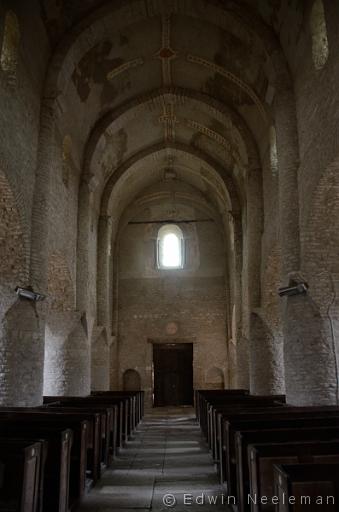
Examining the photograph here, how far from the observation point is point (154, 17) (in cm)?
1532

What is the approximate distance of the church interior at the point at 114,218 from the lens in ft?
20.5

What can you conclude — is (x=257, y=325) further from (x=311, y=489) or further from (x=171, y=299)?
(x=311, y=489)

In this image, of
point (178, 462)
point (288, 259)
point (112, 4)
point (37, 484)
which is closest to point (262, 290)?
point (288, 259)

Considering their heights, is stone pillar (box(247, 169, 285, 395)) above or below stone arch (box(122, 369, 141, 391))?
above

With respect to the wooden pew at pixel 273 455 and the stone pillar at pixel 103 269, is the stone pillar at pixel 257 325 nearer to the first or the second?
the stone pillar at pixel 103 269

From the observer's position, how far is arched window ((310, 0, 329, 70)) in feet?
35.8

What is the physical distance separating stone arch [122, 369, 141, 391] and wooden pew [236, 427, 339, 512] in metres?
20.9

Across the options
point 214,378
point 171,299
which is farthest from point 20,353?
point 214,378

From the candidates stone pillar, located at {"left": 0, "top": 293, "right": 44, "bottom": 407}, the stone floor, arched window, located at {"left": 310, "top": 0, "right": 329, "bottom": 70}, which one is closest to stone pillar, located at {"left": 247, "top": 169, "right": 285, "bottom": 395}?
the stone floor

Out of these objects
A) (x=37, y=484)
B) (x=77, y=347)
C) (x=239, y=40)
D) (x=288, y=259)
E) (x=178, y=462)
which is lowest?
(x=178, y=462)

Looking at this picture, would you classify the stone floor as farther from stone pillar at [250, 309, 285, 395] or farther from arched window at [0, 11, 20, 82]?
arched window at [0, 11, 20, 82]

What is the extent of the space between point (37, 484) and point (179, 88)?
55.5 feet

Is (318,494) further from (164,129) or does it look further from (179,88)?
(164,129)

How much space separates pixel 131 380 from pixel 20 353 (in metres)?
15.2
